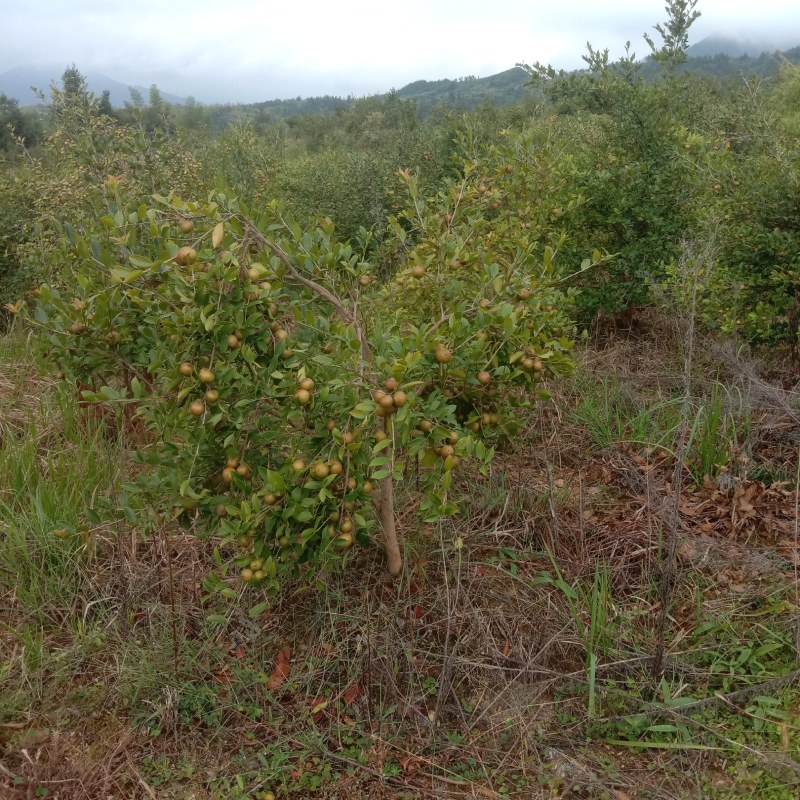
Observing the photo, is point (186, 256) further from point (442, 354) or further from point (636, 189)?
point (636, 189)

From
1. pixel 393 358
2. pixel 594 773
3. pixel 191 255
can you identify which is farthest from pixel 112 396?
pixel 594 773

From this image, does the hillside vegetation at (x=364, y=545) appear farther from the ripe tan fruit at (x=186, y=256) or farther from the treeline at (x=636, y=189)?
the treeline at (x=636, y=189)

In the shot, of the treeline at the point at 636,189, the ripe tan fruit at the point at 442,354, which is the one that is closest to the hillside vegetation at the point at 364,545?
the ripe tan fruit at the point at 442,354

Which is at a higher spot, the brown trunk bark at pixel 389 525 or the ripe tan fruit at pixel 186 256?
the ripe tan fruit at pixel 186 256

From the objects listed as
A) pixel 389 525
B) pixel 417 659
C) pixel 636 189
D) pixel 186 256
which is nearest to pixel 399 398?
pixel 186 256

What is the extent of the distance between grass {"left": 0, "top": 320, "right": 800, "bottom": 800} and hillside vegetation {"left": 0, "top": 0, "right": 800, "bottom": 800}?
0.01m

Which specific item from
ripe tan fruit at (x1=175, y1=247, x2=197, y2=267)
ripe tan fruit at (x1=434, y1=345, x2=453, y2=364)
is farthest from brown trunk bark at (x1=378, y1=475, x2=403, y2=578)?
ripe tan fruit at (x1=175, y1=247, x2=197, y2=267)

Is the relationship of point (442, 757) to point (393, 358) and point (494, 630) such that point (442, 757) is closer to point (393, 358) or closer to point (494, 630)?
point (494, 630)

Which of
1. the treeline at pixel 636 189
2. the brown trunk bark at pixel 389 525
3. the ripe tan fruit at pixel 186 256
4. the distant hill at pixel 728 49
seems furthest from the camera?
the distant hill at pixel 728 49

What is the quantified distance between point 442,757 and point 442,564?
792mm

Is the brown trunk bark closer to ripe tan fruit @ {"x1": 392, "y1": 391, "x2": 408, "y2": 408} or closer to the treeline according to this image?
ripe tan fruit @ {"x1": 392, "y1": 391, "x2": 408, "y2": 408}

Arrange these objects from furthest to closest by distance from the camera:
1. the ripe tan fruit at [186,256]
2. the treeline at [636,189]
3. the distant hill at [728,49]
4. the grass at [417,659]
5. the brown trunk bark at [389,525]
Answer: the distant hill at [728,49] → the treeline at [636,189] → the brown trunk bark at [389,525] → the grass at [417,659] → the ripe tan fruit at [186,256]

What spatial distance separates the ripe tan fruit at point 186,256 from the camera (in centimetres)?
194

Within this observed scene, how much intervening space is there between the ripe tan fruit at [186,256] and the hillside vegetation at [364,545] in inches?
3.0
